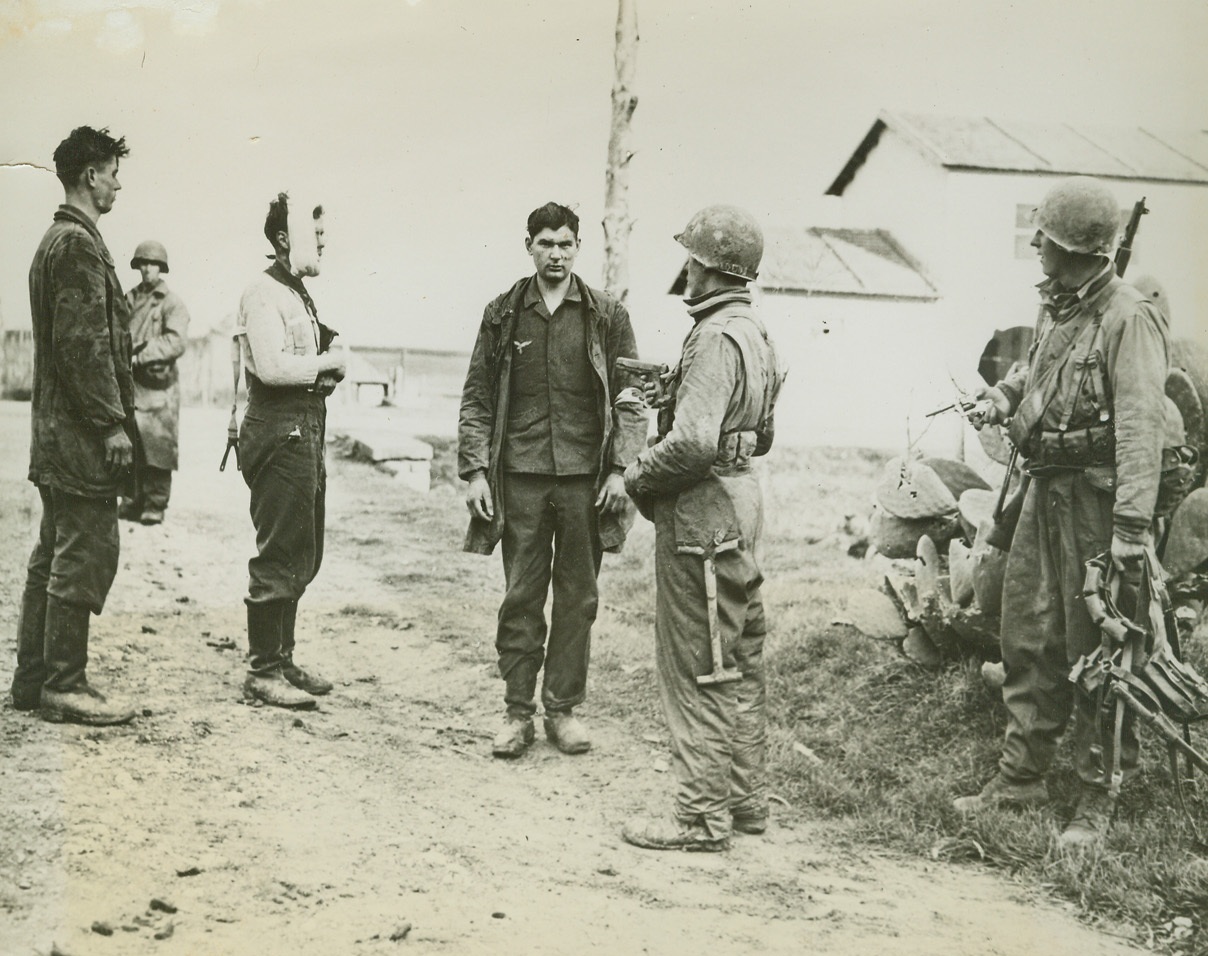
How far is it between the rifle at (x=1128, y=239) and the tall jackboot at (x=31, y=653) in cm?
434

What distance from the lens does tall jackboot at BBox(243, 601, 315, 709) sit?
4633 mm

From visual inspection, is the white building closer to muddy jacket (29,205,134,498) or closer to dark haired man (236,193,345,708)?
dark haired man (236,193,345,708)

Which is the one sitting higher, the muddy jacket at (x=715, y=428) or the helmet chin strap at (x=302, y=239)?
the helmet chin strap at (x=302, y=239)

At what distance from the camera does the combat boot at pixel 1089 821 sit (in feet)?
11.6

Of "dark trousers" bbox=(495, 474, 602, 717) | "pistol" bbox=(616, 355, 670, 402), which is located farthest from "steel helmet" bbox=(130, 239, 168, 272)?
"pistol" bbox=(616, 355, 670, 402)

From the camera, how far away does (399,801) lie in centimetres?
385

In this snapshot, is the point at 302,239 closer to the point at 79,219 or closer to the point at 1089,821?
the point at 79,219

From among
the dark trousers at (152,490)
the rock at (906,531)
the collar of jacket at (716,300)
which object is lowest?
the dark trousers at (152,490)

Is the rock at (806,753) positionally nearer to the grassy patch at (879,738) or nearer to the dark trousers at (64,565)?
the grassy patch at (879,738)

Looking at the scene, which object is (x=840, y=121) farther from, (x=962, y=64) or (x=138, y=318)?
(x=138, y=318)

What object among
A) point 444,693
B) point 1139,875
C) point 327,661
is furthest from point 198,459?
point 1139,875

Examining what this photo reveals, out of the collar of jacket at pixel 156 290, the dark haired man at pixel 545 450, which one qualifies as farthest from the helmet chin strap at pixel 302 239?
the collar of jacket at pixel 156 290

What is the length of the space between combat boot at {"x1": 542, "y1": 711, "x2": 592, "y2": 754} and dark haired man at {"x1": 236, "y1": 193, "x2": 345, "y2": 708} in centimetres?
105

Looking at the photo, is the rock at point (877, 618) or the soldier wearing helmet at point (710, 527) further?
the rock at point (877, 618)
